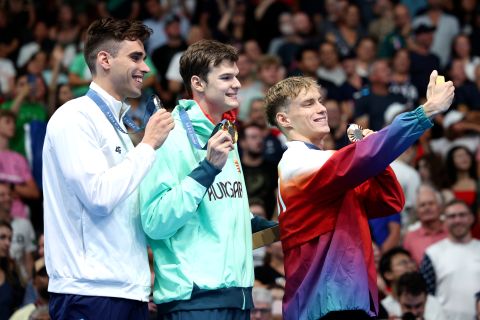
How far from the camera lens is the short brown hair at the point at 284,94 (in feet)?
21.6

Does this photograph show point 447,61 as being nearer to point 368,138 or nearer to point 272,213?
point 272,213

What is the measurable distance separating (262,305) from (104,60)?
3.13 m

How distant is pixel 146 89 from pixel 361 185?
8.34 m

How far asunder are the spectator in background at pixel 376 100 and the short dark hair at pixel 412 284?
157 inches

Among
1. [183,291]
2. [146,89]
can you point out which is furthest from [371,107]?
[183,291]

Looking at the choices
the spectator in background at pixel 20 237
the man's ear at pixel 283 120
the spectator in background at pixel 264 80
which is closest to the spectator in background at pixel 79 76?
the spectator in background at pixel 264 80

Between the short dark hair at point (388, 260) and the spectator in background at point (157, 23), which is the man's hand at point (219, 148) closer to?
the short dark hair at point (388, 260)

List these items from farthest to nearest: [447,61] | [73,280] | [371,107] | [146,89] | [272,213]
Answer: [447,61] < [146,89] < [371,107] < [272,213] < [73,280]

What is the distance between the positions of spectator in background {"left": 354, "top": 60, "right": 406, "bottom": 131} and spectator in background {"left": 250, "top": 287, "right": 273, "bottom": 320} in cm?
469

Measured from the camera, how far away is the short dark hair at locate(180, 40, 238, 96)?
20.9ft

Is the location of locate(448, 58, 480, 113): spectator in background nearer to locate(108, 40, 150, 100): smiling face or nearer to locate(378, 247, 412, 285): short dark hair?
locate(378, 247, 412, 285): short dark hair

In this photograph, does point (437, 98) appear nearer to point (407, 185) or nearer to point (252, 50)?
point (407, 185)

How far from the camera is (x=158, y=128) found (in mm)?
5848

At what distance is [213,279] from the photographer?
598 cm
